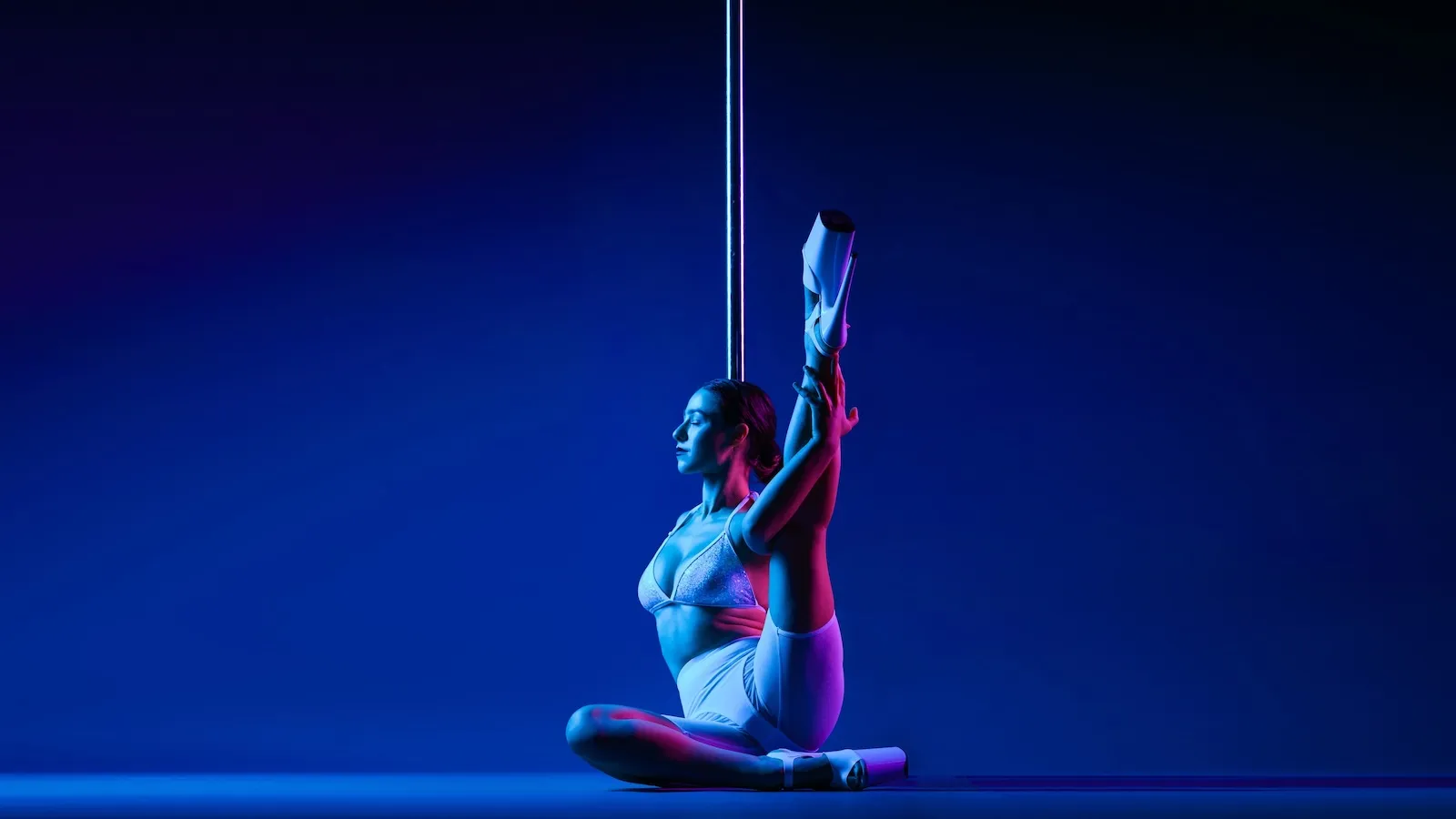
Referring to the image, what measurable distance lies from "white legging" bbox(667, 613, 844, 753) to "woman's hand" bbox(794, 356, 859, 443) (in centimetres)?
33

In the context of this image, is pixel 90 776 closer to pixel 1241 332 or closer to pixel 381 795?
pixel 381 795

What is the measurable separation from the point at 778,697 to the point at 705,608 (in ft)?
0.75

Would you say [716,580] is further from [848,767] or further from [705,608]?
[848,767]

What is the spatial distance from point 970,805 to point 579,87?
2264mm

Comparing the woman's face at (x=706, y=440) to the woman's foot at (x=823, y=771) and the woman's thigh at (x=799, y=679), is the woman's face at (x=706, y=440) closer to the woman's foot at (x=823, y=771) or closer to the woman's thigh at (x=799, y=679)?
the woman's thigh at (x=799, y=679)

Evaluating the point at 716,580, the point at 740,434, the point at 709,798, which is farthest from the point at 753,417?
the point at 709,798

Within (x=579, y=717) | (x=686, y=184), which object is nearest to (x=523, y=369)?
(x=686, y=184)

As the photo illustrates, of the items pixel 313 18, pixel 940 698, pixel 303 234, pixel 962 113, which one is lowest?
pixel 940 698

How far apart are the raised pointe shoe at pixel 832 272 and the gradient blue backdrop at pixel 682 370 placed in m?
1.14

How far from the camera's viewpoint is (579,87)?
3.64m

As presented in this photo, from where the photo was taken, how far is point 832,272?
7.52 ft

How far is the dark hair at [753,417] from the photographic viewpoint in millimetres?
2646

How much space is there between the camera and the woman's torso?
2543 mm

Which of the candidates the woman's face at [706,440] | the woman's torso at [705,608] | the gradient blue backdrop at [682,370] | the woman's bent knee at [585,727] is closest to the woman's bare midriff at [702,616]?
the woman's torso at [705,608]
